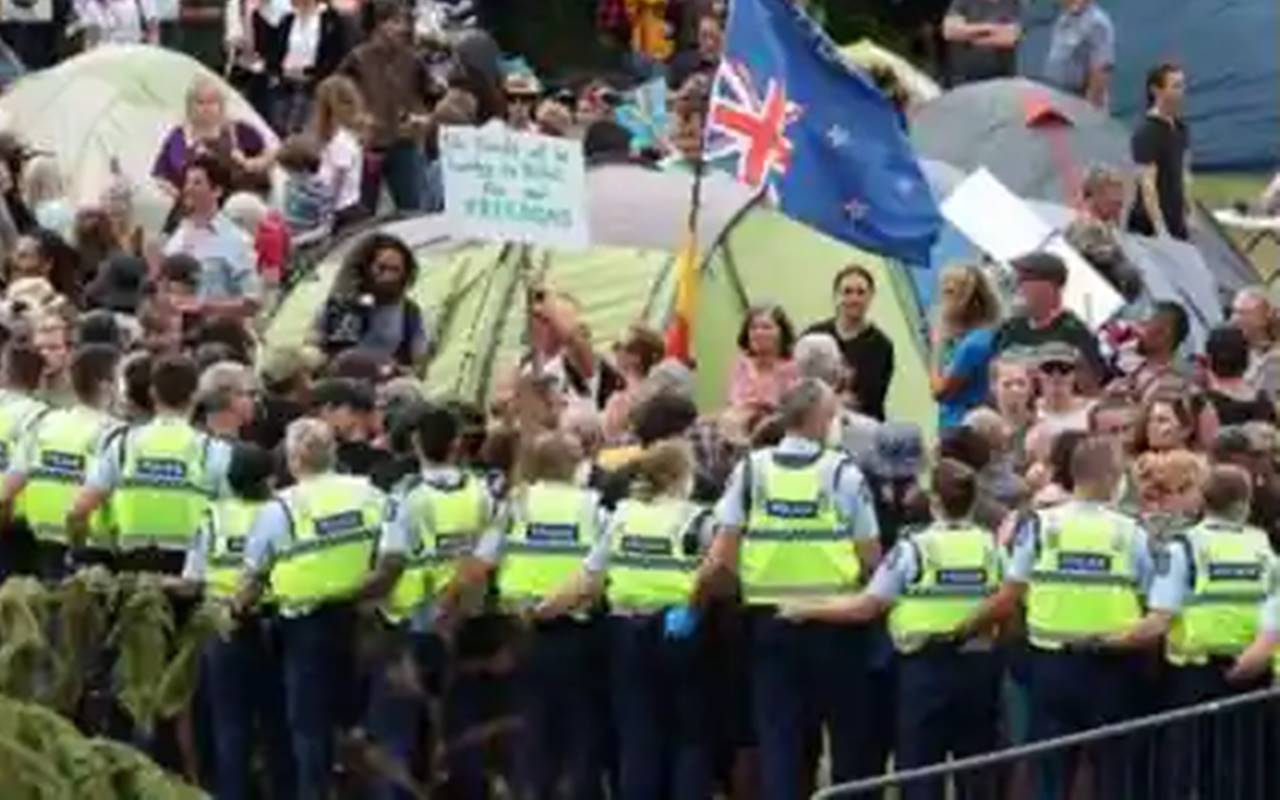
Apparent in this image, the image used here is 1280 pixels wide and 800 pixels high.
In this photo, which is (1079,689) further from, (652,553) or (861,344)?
(861,344)

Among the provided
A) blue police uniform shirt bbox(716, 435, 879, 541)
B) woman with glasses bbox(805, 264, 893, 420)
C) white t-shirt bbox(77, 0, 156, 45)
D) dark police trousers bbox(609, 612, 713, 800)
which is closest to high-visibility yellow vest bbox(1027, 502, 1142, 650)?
blue police uniform shirt bbox(716, 435, 879, 541)

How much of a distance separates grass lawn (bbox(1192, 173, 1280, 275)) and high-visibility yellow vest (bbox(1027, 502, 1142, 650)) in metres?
13.0

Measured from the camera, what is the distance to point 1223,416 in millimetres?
21047

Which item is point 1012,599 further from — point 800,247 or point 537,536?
point 800,247

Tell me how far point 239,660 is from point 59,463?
122 centimetres

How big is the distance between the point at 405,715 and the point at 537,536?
2.91ft

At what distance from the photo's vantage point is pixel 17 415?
68.5 ft

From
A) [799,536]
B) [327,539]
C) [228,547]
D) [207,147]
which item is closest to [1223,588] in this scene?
[799,536]

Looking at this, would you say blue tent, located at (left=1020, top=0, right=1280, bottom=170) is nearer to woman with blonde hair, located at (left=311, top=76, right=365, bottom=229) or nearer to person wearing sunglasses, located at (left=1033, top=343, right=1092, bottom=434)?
woman with blonde hair, located at (left=311, top=76, right=365, bottom=229)

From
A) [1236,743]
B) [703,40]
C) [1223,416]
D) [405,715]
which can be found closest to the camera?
[1236,743]

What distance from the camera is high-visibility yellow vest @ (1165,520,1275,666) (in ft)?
60.5

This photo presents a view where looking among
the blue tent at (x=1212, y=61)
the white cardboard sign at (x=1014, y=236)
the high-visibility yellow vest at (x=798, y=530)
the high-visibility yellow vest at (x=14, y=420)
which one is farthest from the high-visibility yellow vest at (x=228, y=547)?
the blue tent at (x=1212, y=61)

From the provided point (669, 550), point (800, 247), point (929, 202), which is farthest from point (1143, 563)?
point (800, 247)

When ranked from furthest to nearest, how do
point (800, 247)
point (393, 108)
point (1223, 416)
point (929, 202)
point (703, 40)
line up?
point (703, 40)
point (393, 108)
point (800, 247)
point (929, 202)
point (1223, 416)
